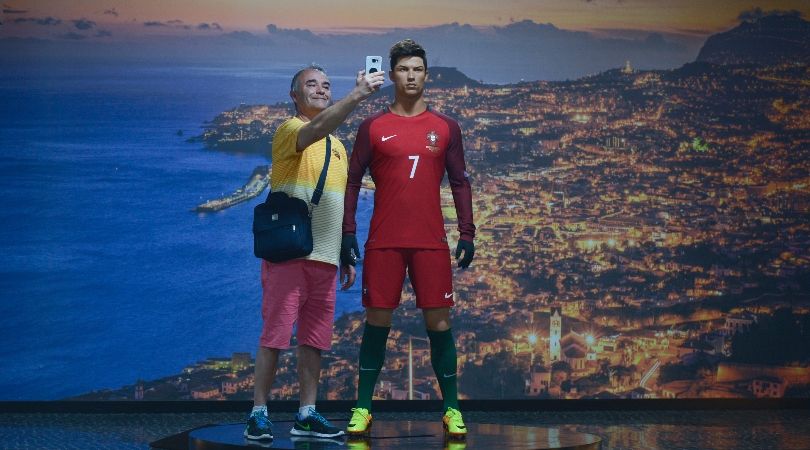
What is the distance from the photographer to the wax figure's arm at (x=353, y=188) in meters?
4.76

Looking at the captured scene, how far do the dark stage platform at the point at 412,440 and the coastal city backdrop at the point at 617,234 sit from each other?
272 cm

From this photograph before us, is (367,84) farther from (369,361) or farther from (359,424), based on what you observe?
(359,424)

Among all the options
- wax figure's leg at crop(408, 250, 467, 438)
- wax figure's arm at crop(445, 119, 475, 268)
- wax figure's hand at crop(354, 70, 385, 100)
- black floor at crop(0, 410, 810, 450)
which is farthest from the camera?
black floor at crop(0, 410, 810, 450)

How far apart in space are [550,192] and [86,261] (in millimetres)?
2879

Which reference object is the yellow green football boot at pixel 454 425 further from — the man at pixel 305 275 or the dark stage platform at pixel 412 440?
the man at pixel 305 275

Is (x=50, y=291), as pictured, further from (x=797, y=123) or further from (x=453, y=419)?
(x=797, y=123)

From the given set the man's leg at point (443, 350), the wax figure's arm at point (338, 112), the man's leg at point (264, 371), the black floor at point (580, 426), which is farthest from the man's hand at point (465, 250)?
the black floor at point (580, 426)

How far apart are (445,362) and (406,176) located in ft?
2.43

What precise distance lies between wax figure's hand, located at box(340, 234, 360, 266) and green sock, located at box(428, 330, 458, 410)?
1.33 ft

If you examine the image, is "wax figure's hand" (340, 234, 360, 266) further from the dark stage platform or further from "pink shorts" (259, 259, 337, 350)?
the dark stage platform

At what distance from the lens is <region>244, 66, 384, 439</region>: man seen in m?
4.72

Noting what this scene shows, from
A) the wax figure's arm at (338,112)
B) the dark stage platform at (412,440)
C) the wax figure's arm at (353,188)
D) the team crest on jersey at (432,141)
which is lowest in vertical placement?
the dark stage platform at (412,440)

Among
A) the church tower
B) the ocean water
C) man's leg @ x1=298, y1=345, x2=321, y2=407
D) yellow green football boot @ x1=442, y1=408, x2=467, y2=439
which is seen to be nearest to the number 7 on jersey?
man's leg @ x1=298, y1=345, x2=321, y2=407

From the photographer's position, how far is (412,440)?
15.1 ft
